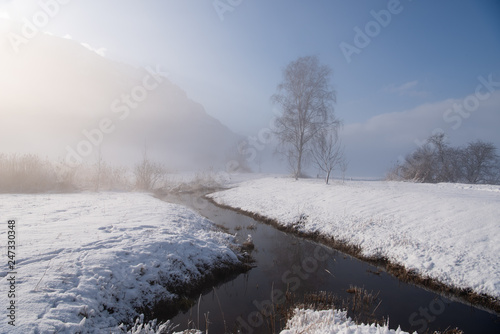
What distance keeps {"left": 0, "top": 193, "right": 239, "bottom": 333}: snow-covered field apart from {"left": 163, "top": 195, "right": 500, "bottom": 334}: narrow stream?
1.02 m

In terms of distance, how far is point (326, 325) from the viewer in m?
3.68

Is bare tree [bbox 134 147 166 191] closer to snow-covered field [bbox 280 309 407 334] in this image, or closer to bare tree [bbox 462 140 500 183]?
snow-covered field [bbox 280 309 407 334]

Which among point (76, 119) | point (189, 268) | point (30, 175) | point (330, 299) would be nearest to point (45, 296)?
point (189, 268)

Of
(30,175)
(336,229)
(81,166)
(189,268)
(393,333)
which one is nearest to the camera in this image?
(393,333)

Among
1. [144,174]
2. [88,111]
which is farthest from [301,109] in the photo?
[88,111]

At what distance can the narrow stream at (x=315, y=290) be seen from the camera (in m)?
4.81

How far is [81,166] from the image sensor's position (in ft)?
67.1

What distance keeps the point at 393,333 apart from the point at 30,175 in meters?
22.2

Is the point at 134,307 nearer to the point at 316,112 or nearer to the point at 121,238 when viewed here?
the point at 121,238

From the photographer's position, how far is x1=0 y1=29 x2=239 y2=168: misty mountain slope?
70.6 meters

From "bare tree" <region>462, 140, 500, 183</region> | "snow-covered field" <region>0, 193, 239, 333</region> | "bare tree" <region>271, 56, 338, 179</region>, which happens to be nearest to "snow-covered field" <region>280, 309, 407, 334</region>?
"snow-covered field" <region>0, 193, 239, 333</region>

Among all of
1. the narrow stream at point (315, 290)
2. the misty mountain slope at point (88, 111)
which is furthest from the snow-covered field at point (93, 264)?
the misty mountain slope at point (88, 111)

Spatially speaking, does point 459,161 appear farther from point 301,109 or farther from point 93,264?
point 93,264
